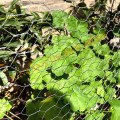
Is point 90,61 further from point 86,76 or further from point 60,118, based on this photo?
point 60,118


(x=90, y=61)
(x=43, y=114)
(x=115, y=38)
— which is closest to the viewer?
(x=43, y=114)

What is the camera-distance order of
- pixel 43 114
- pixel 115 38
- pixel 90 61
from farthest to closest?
pixel 115 38, pixel 90 61, pixel 43 114

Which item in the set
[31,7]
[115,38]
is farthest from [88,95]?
[31,7]

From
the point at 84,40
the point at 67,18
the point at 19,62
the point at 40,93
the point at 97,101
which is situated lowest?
the point at 97,101

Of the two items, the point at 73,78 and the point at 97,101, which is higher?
the point at 73,78
